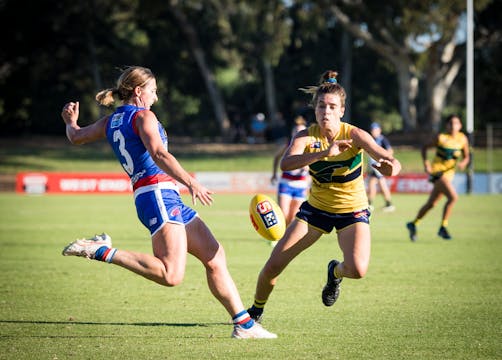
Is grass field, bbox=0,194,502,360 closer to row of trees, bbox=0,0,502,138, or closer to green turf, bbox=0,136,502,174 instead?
green turf, bbox=0,136,502,174

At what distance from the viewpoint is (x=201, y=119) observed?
64.2 metres

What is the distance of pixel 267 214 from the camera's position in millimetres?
7402

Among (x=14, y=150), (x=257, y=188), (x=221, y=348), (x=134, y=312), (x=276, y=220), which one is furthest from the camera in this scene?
(x=14, y=150)

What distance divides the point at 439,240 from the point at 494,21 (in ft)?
97.3

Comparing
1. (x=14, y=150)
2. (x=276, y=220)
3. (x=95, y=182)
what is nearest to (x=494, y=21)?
(x=95, y=182)

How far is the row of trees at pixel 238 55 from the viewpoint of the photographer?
4138 cm

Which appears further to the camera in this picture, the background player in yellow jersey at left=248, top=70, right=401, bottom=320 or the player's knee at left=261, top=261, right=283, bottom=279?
the player's knee at left=261, top=261, right=283, bottom=279

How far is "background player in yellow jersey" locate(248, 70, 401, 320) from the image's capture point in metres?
6.98

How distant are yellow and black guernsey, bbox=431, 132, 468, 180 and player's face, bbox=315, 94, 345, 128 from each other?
357 inches

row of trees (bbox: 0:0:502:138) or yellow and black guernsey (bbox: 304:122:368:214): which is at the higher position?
yellow and black guernsey (bbox: 304:122:368:214)

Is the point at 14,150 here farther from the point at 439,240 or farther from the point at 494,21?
the point at 439,240

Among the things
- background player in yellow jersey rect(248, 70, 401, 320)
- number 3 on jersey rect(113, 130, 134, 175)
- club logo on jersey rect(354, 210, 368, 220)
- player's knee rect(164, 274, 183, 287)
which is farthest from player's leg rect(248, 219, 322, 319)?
number 3 on jersey rect(113, 130, 134, 175)

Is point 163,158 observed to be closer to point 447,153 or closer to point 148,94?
point 148,94

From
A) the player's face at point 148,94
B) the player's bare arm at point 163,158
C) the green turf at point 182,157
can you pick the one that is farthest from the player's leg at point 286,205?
the green turf at point 182,157
